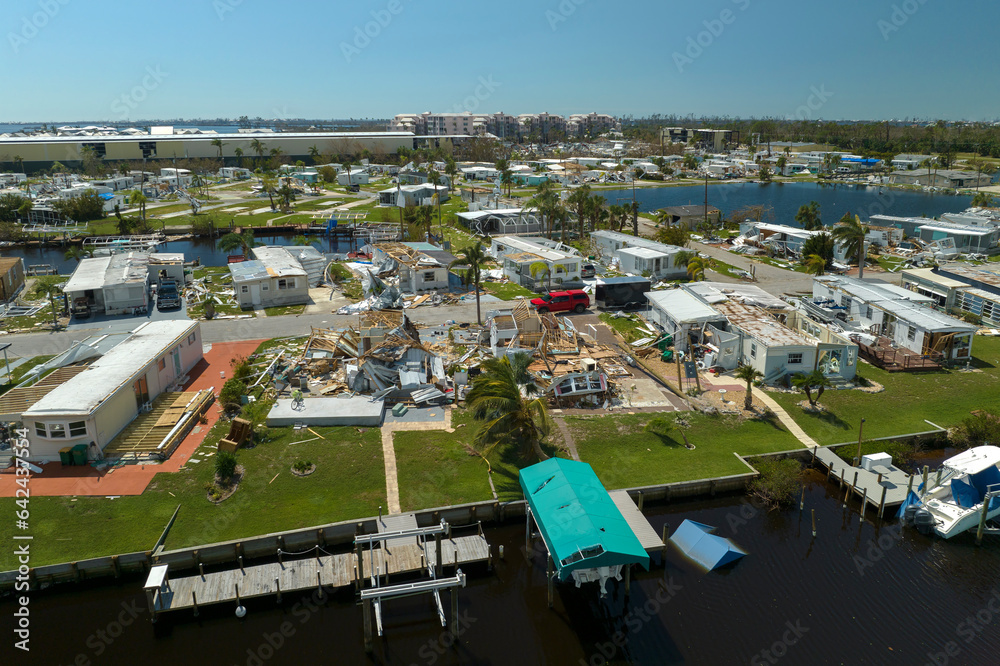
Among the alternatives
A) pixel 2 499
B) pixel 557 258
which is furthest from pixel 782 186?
pixel 2 499

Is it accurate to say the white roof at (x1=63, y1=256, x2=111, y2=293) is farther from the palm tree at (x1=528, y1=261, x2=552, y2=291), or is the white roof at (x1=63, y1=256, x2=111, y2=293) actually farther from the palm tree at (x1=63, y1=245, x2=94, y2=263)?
the palm tree at (x1=528, y1=261, x2=552, y2=291)

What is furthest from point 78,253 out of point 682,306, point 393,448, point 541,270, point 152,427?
point 682,306

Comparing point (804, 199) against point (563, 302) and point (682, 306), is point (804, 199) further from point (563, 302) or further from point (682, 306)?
point (682, 306)

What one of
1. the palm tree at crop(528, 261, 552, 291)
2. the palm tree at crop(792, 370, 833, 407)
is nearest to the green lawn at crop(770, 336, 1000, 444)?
the palm tree at crop(792, 370, 833, 407)

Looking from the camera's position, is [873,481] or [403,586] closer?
[403,586]

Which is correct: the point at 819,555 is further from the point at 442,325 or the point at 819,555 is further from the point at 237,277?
the point at 237,277

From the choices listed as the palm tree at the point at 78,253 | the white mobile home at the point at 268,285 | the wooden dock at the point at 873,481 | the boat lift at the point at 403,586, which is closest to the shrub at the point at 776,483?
the wooden dock at the point at 873,481
